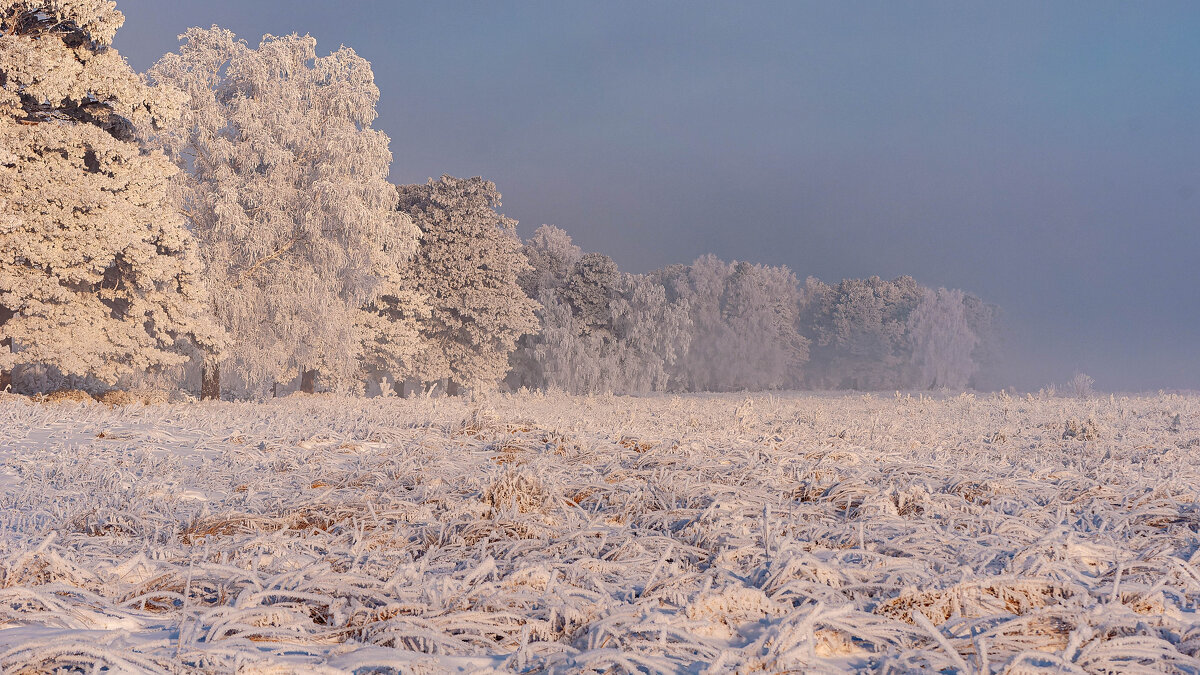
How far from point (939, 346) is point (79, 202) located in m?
60.7

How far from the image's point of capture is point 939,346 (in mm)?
62469

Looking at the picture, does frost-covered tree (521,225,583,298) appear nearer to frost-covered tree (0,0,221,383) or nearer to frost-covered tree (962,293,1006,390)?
frost-covered tree (0,0,221,383)

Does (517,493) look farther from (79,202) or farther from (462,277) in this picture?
(462,277)

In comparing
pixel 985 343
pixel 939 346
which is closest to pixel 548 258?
pixel 939 346

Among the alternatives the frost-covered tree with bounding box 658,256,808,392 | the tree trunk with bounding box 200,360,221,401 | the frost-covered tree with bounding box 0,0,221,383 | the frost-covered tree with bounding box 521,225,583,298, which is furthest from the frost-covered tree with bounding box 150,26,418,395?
the frost-covered tree with bounding box 658,256,808,392

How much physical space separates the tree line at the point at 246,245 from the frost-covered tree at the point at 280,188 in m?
0.06

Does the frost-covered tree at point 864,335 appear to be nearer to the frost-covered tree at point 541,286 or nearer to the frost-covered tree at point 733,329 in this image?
the frost-covered tree at point 733,329

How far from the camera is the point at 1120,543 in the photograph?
448cm

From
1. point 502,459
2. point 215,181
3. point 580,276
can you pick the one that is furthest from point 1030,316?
point 502,459

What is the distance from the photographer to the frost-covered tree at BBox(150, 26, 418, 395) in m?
19.5

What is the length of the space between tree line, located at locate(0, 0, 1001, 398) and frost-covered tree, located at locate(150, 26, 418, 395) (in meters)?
0.06

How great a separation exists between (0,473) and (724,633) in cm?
625

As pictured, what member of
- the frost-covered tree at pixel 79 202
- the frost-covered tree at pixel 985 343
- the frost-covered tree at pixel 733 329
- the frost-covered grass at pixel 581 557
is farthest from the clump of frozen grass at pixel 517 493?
the frost-covered tree at pixel 985 343

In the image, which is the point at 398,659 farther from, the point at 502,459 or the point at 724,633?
the point at 502,459
